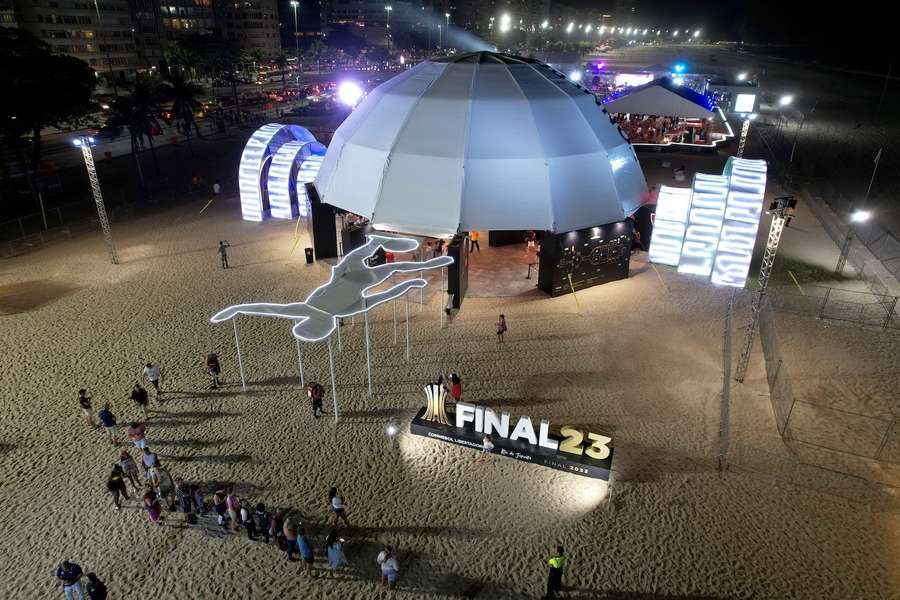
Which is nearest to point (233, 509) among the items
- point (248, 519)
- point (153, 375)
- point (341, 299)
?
point (248, 519)

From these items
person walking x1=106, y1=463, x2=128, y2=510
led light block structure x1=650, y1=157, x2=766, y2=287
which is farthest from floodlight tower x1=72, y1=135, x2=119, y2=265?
led light block structure x1=650, y1=157, x2=766, y2=287

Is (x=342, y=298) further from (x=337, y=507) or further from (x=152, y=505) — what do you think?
(x=152, y=505)

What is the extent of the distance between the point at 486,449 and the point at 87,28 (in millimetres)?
124328

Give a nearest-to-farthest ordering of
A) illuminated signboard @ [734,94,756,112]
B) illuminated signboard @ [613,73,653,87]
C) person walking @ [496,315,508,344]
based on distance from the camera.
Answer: person walking @ [496,315,508,344] → illuminated signboard @ [734,94,756,112] → illuminated signboard @ [613,73,653,87]

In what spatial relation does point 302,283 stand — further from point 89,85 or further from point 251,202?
point 89,85

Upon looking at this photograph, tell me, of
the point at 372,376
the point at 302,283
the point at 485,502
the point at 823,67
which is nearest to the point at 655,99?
the point at 302,283

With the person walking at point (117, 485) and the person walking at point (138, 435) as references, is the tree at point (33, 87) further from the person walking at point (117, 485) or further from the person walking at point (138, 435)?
the person walking at point (117, 485)

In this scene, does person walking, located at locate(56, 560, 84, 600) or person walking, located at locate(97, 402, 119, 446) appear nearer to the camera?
person walking, located at locate(56, 560, 84, 600)

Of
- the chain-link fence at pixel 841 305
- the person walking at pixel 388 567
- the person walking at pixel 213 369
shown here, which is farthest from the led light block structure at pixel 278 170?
the chain-link fence at pixel 841 305

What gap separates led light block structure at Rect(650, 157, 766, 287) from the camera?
24938 mm

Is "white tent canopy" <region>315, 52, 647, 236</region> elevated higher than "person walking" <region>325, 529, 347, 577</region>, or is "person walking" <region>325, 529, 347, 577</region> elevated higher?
"white tent canopy" <region>315, 52, 647, 236</region>

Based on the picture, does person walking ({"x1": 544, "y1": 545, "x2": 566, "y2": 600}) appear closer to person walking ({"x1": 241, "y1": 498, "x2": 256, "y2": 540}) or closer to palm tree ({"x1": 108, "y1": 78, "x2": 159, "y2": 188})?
person walking ({"x1": 241, "y1": 498, "x2": 256, "y2": 540})

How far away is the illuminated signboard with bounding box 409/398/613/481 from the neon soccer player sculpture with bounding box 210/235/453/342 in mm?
4357

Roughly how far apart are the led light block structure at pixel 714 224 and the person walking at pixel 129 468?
80.5 feet
